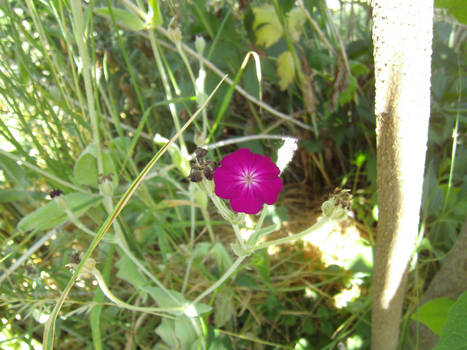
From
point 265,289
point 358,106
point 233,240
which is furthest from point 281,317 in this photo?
point 358,106

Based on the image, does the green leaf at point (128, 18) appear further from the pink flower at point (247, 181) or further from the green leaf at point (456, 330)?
the green leaf at point (456, 330)

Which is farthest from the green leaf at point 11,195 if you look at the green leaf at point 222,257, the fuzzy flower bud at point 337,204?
the fuzzy flower bud at point 337,204

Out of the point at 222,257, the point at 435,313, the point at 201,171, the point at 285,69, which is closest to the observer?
the point at 201,171

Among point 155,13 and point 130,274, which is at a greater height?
point 155,13

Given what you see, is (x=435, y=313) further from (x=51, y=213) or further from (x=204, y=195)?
(x=51, y=213)

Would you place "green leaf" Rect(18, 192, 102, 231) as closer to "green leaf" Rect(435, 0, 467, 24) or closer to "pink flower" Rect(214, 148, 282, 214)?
"pink flower" Rect(214, 148, 282, 214)

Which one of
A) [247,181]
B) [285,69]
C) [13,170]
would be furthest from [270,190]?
[13,170]

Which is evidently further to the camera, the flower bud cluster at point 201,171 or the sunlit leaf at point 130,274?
the sunlit leaf at point 130,274
